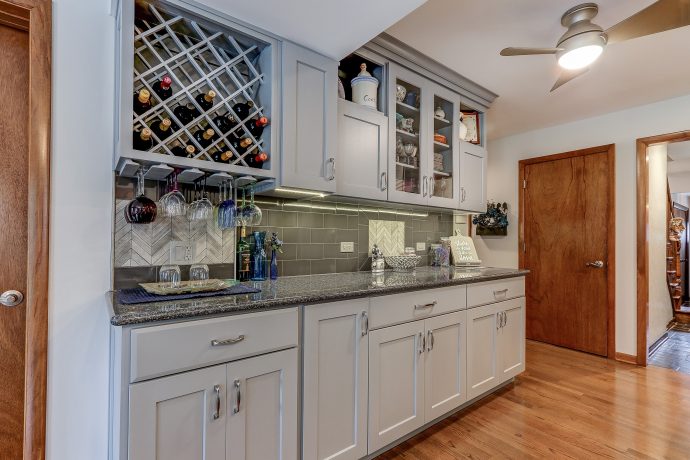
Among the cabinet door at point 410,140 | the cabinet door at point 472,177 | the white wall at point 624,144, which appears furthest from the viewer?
the white wall at point 624,144

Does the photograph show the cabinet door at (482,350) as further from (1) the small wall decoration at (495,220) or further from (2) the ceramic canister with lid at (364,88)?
(1) the small wall decoration at (495,220)

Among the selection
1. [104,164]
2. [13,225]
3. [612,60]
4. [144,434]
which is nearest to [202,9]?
[104,164]

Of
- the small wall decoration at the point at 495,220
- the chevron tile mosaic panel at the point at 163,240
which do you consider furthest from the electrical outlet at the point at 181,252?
the small wall decoration at the point at 495,220

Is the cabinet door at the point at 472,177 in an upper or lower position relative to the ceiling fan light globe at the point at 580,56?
lower

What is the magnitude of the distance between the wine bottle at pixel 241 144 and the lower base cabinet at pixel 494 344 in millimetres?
1710

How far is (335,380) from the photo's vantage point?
1604 millimetres

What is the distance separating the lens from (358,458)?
1700mm

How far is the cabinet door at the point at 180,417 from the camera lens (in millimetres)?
1112

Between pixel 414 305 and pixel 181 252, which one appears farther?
pixel 414 305

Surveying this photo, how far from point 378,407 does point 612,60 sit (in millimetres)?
2829

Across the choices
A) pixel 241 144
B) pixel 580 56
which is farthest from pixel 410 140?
pixel 241 144

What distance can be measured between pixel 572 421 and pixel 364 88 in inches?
100.0

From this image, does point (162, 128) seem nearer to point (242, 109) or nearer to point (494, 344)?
point (242, 109)

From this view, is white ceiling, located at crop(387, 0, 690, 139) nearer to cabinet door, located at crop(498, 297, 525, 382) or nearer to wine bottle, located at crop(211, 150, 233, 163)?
wine bottle, located at crop(211, 150, 233, 163)
